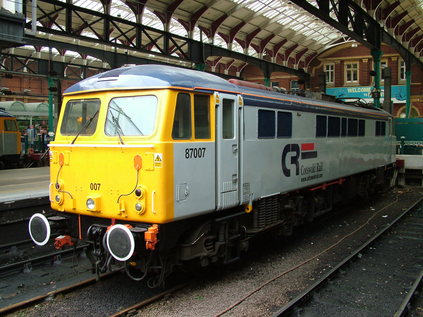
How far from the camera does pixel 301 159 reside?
349 inches

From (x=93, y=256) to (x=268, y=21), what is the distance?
81.1 ft

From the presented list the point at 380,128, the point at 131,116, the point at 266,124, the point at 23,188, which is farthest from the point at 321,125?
the point at 23,188

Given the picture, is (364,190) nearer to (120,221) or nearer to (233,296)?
(233,296)

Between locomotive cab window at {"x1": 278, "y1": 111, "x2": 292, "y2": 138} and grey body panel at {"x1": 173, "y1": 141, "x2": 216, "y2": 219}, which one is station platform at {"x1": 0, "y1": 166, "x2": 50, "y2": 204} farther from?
locomotive cab window at {"x1": 278, "y1": 111, "x2": 292, "y2": 138}

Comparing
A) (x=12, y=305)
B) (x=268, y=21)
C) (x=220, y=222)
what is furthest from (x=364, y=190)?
(x=268, y=21)

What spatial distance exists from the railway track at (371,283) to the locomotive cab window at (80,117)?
12.1 feet

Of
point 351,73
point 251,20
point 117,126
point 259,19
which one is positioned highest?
point 259,19

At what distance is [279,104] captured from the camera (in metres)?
7.98

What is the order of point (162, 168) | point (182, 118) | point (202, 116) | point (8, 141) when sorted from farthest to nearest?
point (8, 141) → point (202, 116) → point (182, 118) → point (162, 168)

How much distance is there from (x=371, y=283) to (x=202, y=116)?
3960mm

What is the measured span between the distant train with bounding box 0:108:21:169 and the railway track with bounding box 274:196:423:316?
1743 centimetres

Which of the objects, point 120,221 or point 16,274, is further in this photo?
point 16,274

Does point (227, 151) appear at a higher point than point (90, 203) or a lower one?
higher

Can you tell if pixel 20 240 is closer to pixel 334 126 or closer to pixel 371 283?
pixel 371 283
